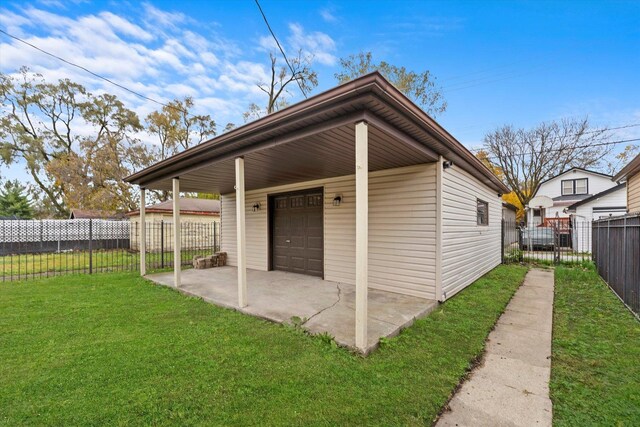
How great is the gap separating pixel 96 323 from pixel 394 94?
15.7ft

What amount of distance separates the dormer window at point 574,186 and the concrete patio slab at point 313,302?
21.1 meters

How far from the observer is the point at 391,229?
17.5 ft

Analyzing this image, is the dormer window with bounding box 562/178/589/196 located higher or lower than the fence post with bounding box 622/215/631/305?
higher

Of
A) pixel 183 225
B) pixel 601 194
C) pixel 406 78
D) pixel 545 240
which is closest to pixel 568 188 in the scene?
pixel 601 194

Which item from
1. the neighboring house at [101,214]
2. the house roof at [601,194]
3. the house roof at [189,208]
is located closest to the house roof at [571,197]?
the house roof at [601,194]

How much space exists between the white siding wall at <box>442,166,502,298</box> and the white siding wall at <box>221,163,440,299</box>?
0.30 metres

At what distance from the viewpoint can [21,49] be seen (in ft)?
19.9

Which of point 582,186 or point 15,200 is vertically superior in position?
point 582,186

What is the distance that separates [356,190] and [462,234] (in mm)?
3938

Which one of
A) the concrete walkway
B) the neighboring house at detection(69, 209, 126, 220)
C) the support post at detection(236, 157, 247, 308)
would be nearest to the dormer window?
the concrete walkway

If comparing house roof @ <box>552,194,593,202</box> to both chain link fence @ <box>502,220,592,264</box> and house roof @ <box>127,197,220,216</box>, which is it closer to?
chain link fence @ <box>502,220,592,264</box>

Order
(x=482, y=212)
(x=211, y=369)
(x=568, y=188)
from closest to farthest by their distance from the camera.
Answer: (x=211, y=369) → (x=482, y=212) → (x=568, y=188)

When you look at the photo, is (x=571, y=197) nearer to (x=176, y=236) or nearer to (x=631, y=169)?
(x=631, y=169)

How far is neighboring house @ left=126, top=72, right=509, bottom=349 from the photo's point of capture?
2.94m
